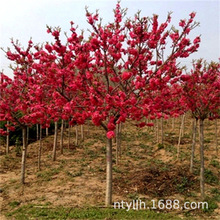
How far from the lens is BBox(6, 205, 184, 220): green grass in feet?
19.8

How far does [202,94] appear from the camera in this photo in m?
7.52

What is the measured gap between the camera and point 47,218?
5.98 metres

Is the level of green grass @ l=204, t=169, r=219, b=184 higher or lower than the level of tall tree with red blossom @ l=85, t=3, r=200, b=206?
lower

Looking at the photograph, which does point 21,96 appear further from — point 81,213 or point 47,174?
point 81,213

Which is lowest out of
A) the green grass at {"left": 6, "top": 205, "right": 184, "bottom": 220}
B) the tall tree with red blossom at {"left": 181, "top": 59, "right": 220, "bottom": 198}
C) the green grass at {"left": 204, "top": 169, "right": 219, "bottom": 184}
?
the green grass at {"left": 6, "top": 205, "right": 184, "bottom": 220}

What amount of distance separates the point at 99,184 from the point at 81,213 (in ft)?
8.66

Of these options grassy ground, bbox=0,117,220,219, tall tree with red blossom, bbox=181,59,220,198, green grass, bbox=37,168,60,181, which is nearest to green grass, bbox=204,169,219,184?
grassy ground, bbox=0,117,220,219

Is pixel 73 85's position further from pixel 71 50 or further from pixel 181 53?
pixel 181 53

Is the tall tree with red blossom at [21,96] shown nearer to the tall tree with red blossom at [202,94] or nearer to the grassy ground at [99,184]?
the grassy ground at [99,184]

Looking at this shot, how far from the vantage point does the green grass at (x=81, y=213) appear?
6035 millimetres

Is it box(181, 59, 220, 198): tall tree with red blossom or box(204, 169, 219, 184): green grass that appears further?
box(204, 169, 219, 184): green grass

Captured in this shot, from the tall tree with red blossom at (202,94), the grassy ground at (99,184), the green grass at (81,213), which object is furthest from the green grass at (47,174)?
the tall tree with red blossom at (202,94)

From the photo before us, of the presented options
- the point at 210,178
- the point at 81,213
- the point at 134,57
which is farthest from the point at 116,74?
the point at 210,178

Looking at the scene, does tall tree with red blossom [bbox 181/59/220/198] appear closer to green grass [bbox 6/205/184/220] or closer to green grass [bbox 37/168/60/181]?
green grass [bbox 6/205/184/220]
